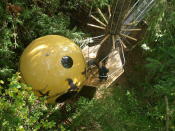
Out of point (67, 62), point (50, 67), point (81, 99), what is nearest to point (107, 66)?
point (81, 99)

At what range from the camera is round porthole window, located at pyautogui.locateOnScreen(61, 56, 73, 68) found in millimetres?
4250

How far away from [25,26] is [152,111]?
110 inches

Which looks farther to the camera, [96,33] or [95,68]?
[96,33]

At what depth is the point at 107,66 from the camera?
5613mm

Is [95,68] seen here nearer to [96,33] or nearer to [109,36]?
[109,36]

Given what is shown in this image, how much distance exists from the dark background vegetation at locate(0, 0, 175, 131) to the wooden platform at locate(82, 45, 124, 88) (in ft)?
1.07

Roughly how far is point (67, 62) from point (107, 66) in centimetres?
152

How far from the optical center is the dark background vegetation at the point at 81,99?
128 inches

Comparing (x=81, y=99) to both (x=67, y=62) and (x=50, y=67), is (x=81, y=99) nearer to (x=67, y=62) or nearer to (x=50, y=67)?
(x=67, y=62)

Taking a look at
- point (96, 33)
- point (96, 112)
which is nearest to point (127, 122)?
point (96, 112)

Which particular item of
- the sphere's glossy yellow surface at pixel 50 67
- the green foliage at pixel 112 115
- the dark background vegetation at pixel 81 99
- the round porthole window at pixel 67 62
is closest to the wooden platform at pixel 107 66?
the dark background vegetation at pixel 81 99

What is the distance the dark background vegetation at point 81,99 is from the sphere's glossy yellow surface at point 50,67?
31cm

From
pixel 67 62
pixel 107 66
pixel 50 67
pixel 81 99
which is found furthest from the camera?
pixel 107 66

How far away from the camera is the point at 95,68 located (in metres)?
5.46
